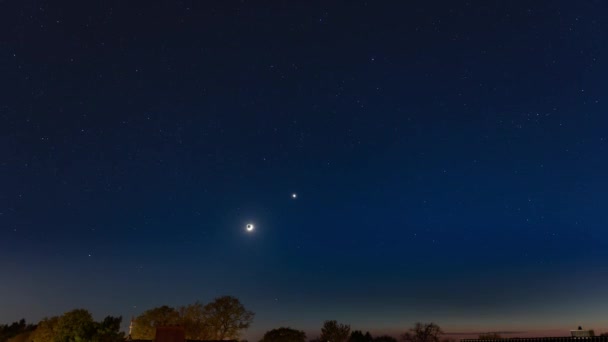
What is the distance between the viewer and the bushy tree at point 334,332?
79.3 m

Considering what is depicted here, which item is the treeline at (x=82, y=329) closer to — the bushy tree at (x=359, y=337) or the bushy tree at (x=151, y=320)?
the bushy tree at (x=151, y=320)

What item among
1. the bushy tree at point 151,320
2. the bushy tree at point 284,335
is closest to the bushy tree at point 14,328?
the bushy tree at point 151,320

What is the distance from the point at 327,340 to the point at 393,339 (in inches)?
566

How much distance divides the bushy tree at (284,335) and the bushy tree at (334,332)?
787 inches

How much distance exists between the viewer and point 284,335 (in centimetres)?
5928

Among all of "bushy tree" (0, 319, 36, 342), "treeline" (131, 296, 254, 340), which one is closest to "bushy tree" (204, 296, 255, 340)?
"treeline" (131, 296, 254, 340)

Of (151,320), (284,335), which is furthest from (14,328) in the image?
(284,335)

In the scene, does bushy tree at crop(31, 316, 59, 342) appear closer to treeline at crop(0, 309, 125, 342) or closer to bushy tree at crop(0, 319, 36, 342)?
treeline at crop(0, 309, 125, 342)

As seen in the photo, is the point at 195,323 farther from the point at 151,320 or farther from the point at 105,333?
the point at 105,333

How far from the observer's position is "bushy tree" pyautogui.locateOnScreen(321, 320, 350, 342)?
7934 cm

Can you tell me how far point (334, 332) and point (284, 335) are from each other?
2317 cm

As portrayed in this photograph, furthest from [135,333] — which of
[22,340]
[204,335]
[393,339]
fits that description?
[393,339]

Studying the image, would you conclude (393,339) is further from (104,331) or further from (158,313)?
(104,331)

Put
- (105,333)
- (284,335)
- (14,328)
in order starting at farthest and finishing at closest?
(14,328), (284,335), (105,333)
